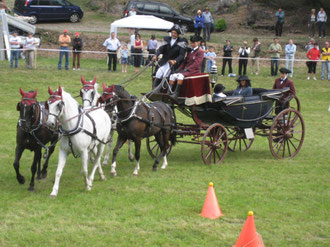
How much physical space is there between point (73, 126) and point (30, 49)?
15.4m

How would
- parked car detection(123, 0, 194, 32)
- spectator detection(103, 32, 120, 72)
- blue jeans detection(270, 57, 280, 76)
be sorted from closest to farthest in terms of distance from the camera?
spectator detection(103, 32, 120, 72) < blue jeans detection(270, 57, 280, 76) < parked car detection(123, 0, 194, 32)

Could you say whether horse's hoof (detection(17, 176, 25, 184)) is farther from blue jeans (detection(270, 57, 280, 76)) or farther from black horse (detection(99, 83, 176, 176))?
blue jeans (detection(270, 57, 280, 76))

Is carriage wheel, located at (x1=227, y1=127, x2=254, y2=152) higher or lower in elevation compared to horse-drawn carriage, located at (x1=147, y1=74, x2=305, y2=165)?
lower

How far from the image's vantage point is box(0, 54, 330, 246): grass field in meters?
8.02

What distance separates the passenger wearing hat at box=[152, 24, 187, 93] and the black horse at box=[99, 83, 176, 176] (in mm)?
760

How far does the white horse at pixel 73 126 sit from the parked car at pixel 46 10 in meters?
24.5

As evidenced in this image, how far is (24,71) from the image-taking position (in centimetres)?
2391

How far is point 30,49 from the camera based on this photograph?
24078 millimetres

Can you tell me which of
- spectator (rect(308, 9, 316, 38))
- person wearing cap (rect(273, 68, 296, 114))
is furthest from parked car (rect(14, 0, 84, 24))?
person wearing cap (rect(273, 68, 296, 114))

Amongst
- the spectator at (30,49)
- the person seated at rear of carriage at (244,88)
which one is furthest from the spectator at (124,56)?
the person seated at rear of carriage at (244,88)

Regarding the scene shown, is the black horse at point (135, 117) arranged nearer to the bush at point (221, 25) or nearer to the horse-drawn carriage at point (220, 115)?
the horse-drawn carriage at point (220, 115)

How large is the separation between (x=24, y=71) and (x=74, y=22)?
12841mm

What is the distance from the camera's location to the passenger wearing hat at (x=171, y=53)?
485 inches

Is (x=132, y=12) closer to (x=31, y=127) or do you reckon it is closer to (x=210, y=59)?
(x=210, y=59)
